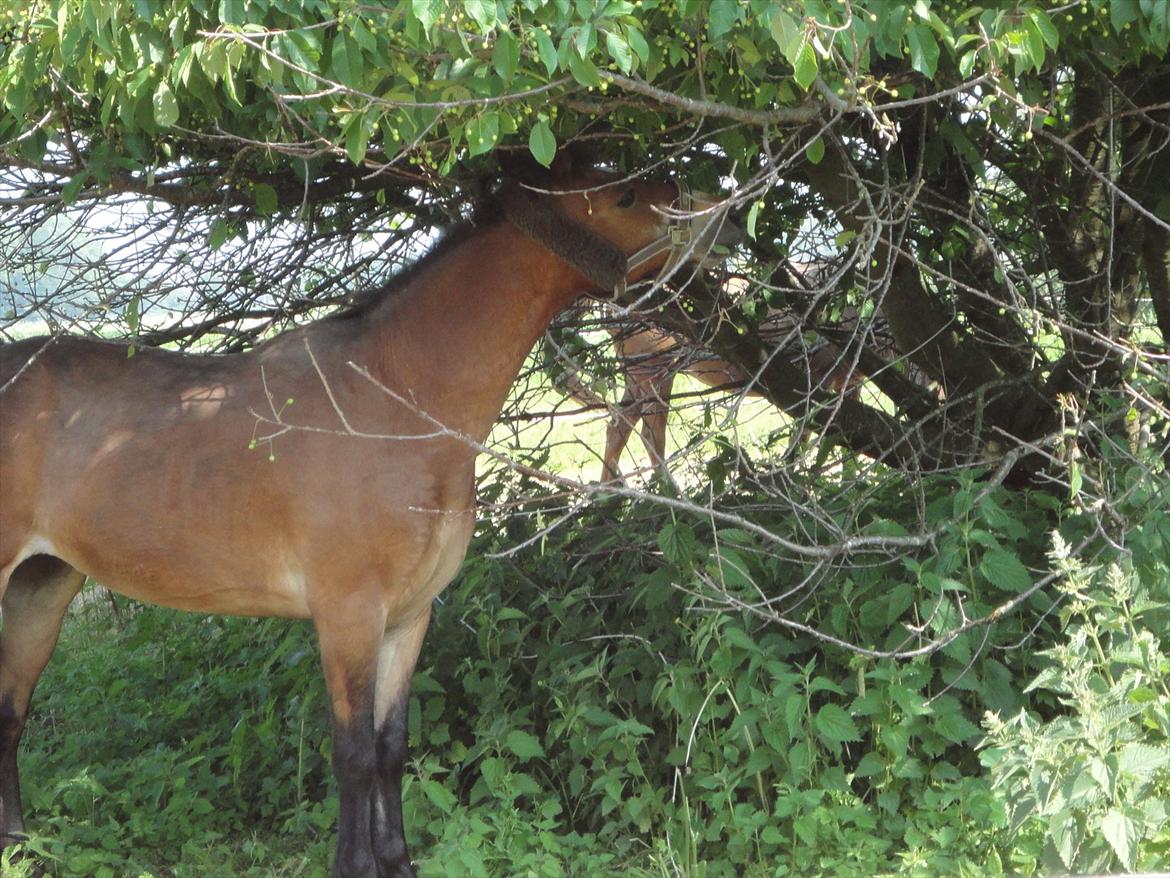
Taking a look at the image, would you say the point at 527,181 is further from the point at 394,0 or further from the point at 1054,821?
the point at 1054,821

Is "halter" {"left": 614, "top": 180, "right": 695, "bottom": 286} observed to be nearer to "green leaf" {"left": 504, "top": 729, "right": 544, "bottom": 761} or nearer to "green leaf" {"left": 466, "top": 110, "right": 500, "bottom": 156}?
"green leaf" {"left": 466, "top": 110, "right": 500, "bottom": 156}

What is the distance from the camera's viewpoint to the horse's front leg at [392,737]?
408 centimetres

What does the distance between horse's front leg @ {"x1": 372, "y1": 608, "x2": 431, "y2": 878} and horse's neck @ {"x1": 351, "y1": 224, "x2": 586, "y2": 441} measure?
0.75 metres

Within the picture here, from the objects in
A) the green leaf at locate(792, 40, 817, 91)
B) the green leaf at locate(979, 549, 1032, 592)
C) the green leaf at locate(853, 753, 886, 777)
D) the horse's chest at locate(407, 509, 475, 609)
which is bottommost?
the green leaf at locate(853, 753, 886, 777)

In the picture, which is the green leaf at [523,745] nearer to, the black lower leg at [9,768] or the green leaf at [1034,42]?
the black lower leg at [9,768]

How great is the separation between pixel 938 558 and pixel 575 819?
5.03 ft

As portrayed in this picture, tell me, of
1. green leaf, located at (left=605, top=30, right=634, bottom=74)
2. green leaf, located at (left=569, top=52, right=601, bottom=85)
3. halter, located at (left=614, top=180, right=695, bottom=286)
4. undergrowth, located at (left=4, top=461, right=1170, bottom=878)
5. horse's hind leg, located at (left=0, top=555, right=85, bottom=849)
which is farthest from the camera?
horse's hind leg, located at (left=0, top=555, right=85, bottom=849)

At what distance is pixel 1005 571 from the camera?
4055mm

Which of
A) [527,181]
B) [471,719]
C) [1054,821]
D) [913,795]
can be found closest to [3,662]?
[471,719]

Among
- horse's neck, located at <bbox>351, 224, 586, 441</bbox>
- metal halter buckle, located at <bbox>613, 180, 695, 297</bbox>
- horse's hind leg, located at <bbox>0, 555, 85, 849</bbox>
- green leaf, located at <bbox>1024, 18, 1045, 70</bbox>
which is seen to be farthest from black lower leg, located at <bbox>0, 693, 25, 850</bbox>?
green leaf, located at <bbox>1024, 18, 1045, 70</bbox>

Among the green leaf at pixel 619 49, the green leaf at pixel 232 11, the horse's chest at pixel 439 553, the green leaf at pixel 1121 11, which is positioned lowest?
the horse's chest at pixel 439 553

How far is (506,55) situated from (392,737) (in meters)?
2.37

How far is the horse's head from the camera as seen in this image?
3.87m

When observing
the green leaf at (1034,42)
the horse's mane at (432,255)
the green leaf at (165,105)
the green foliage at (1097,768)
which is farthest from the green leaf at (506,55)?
the green foliage at (1097,768)
